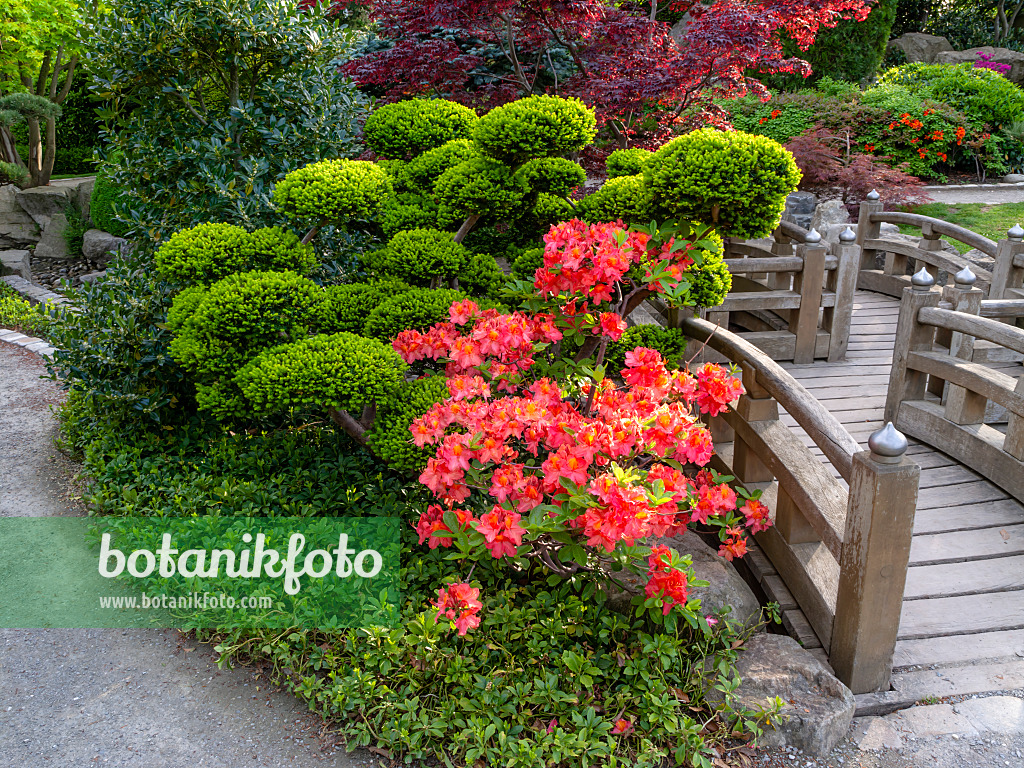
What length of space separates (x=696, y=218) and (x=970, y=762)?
240 cm

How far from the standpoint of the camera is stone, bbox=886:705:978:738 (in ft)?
9.23

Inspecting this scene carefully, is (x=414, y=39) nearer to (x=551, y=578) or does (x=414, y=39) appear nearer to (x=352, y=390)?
(x=352, y=390)

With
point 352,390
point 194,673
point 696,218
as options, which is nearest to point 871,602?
point 696,218

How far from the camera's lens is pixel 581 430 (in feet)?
9.02

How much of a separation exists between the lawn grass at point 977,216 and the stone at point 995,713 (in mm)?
7223

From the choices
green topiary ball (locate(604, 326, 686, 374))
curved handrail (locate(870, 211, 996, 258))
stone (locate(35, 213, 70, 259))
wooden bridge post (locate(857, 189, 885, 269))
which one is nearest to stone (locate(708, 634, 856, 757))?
green topiary ball (locate(604, 326, 686, 374))

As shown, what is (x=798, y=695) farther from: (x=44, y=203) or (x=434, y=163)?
(x=44, y=203)

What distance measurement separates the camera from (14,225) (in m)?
11.5

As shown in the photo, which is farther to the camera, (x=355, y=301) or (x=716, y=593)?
(x=355, y=301)

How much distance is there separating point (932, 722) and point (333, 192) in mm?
3336

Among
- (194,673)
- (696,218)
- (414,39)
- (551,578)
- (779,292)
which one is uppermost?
(414,39)

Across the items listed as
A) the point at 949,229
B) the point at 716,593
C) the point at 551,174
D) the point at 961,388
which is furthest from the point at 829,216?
the point at 716,593

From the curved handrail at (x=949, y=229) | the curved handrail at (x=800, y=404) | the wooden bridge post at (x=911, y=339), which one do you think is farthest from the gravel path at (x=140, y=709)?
the curved handrail at (x=949, y=229)

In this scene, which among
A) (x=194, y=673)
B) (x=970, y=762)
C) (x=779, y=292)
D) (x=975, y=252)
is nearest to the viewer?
(x=970, y=762)
